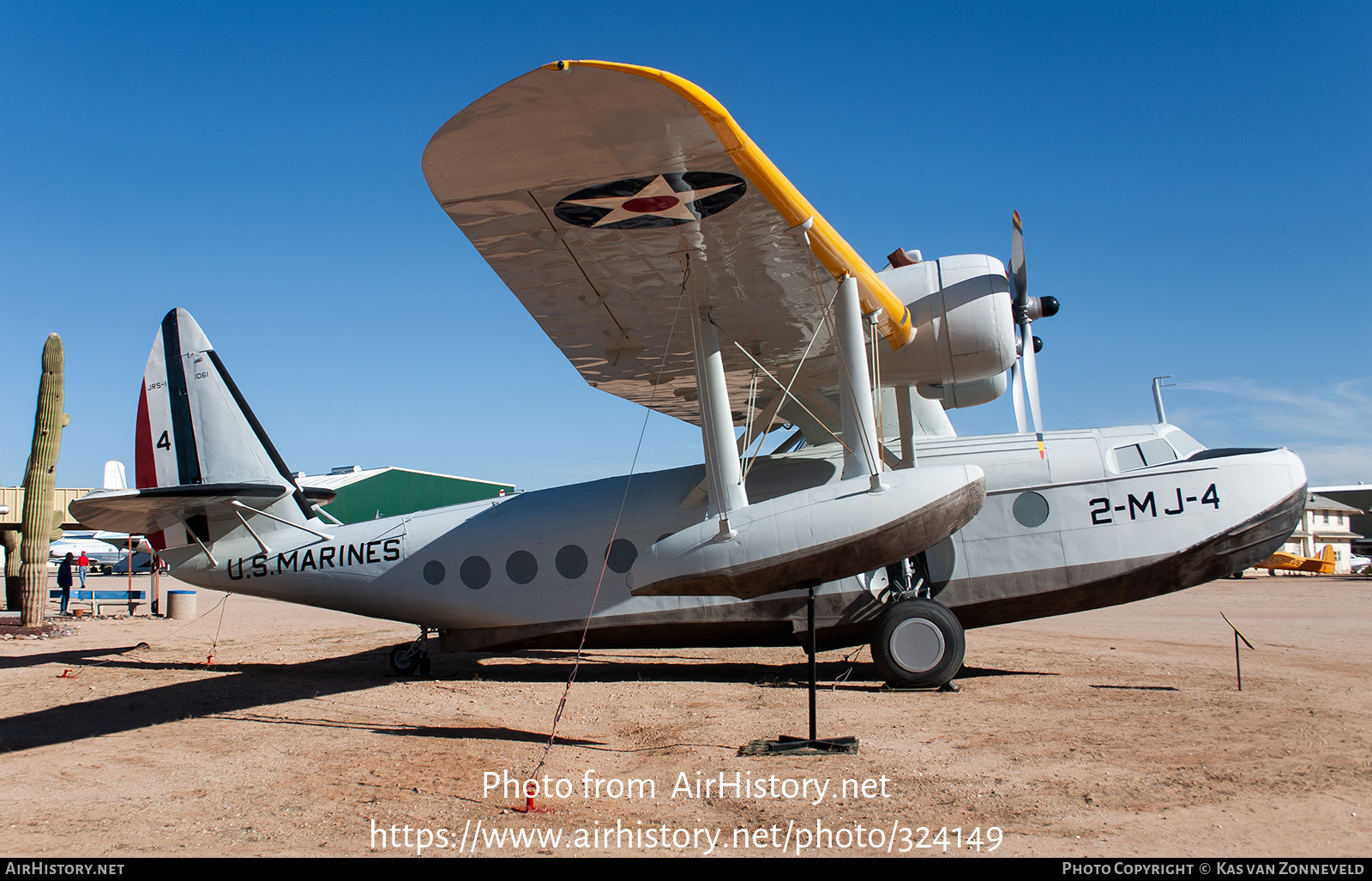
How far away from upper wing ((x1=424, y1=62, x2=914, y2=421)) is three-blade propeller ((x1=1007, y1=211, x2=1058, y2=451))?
79.8 inches

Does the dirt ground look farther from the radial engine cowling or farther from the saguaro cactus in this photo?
the saguaro cactus

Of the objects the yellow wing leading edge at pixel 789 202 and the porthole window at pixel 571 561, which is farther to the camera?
the porthole window at pixel 571 561

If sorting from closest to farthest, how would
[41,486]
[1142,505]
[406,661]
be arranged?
1. [1142,505]
2. [406,661]
3. [41,486]

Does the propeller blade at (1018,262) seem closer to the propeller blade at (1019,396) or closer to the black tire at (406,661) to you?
the propeller blade at (1019,396)

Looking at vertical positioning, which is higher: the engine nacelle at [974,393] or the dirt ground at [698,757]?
the engine nacelle at [974,393]

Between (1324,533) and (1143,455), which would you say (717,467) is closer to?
(1143,455)

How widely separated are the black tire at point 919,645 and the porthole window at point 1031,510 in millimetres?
1497

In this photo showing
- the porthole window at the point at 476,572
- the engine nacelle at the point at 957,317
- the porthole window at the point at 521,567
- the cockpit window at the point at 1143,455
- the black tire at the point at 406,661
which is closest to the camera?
the engine nacelle at the point at 957,317

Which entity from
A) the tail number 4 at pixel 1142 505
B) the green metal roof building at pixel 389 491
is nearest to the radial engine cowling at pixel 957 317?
the tail number 4 at pixel 1142 505

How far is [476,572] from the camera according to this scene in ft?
33.9

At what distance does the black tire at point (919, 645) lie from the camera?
8453 mm

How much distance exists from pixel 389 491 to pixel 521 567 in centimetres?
3769

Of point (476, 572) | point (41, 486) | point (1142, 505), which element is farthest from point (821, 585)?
point (41, 486)

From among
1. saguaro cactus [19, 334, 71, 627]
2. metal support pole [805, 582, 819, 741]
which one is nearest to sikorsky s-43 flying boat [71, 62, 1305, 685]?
metal support pole [805, 582, 819, 741]
